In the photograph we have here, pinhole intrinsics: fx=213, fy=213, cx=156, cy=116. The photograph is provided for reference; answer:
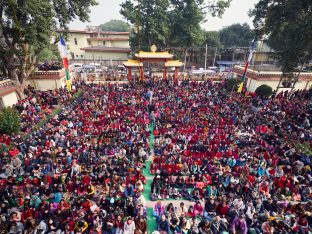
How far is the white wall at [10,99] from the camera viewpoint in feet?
57.6

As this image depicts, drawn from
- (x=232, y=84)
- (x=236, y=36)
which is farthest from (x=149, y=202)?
(x=236, y=36)

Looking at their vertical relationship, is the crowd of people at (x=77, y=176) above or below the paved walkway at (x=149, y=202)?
above

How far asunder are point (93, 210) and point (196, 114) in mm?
10657

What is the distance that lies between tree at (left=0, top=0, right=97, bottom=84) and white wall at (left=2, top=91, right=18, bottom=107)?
1561 millimetres

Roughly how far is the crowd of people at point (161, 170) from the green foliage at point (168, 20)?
1794 centimetres

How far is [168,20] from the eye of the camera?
108 feet

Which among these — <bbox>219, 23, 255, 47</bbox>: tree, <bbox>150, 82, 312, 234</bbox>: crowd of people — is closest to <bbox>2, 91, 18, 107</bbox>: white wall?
<bbox>150, 82, 312, 234</bbox>: crowd of people

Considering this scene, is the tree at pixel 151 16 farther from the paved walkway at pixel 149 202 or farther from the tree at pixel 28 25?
the paved walkway at pixel 149 202

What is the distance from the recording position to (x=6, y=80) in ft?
59.7

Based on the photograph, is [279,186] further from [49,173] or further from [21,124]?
[21,124]

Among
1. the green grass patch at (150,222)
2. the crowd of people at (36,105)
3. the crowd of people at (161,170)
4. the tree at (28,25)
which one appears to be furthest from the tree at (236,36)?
the green grass patch at (150,222)

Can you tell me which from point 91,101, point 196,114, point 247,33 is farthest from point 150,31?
point 247,33

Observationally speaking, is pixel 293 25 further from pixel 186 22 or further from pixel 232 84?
pixel 186 22

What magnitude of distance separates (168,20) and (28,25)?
22.0 meters
